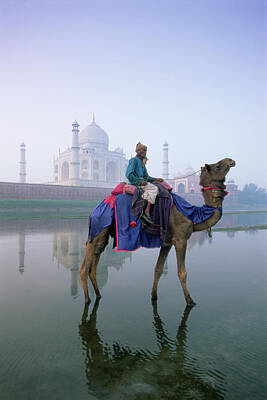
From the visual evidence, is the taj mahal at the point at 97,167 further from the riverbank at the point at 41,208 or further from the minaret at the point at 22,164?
the riverbank at the point at 41,208

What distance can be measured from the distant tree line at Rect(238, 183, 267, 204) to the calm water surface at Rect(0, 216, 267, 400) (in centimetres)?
5800

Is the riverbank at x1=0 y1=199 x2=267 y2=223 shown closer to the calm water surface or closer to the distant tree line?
the calm water surface

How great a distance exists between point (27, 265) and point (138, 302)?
9.93 feet

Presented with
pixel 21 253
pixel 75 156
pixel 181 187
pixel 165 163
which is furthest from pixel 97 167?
pixel 21 253

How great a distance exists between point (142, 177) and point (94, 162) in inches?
2228

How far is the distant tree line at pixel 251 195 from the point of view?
2337 inches

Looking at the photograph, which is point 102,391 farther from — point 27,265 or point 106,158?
point 106,158

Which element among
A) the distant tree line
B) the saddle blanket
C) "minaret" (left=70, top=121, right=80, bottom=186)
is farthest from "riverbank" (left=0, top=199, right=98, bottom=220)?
the distant tree line

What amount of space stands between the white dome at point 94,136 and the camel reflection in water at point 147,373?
2354 inches

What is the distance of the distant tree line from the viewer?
59.4 metres

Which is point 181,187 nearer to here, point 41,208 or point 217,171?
point 41,208

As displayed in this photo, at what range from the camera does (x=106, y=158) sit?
60.7 m

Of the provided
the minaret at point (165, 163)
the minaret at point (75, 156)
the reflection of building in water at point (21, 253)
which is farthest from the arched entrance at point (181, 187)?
the reflection of building in water at point (21, 253)

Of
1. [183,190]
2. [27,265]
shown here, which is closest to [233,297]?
[27,265]
